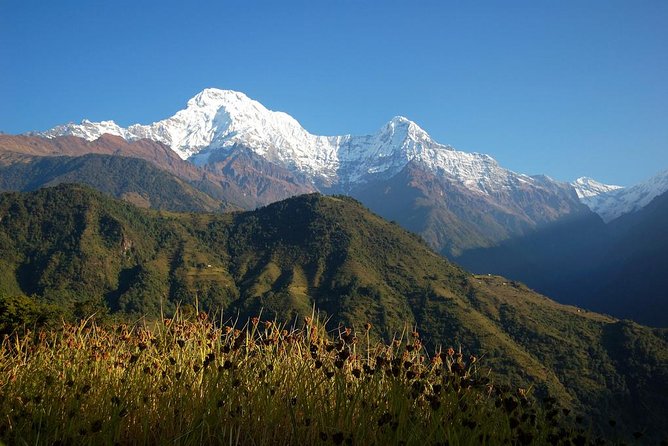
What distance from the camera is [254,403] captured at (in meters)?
4.62

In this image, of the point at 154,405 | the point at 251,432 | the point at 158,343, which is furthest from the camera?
the point at 158,343

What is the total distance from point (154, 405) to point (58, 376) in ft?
Answer: 3.72

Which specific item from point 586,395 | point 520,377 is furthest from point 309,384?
point 586,395

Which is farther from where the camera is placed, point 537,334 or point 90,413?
point 537,334

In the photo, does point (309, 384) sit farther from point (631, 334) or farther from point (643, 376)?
point (631, 334)

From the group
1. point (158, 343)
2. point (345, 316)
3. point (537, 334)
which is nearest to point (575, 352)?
point (537, 334)

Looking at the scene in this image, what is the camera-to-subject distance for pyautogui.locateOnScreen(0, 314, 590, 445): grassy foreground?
4055 millimetres

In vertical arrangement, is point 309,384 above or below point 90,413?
above

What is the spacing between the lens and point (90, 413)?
180 inches

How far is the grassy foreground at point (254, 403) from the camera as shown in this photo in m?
4.05

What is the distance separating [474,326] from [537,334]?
2644 cm

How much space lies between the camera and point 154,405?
15.9ft

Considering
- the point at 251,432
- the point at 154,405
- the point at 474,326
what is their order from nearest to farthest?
1. the point at 251,432
2. the point at 154,405
3. the point at 474,326

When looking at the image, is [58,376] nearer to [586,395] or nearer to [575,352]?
[586,395]
